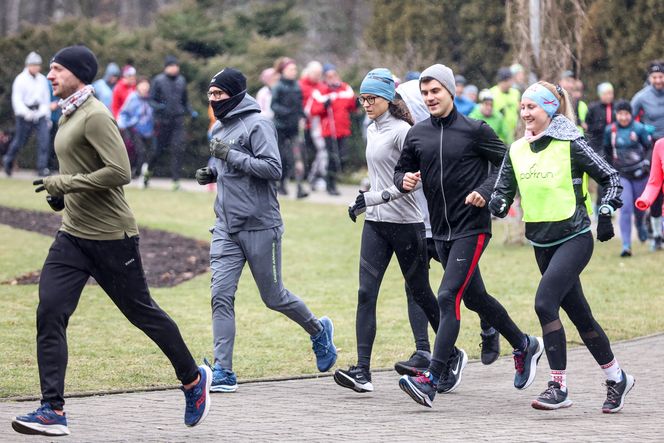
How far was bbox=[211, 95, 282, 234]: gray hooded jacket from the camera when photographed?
8.20 m

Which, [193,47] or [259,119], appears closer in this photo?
[259,119]

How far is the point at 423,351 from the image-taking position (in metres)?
8.43

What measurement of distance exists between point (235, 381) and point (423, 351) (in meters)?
1.26

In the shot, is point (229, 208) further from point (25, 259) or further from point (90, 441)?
point (25, 259)

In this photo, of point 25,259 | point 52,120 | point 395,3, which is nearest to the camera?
point 25,259

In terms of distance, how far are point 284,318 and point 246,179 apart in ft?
10.8

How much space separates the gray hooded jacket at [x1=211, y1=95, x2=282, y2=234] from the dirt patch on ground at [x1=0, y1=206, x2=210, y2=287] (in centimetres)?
526

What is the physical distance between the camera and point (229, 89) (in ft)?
26.9

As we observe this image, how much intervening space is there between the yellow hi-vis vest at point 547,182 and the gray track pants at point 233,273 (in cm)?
172

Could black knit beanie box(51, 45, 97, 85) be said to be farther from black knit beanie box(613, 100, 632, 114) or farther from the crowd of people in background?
the crowd of people in background

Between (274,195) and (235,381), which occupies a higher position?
(274,195)

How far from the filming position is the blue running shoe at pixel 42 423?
6.46m

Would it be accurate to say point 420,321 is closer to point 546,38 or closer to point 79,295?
point 79,295


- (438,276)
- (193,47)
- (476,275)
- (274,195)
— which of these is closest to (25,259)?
(438,276)
